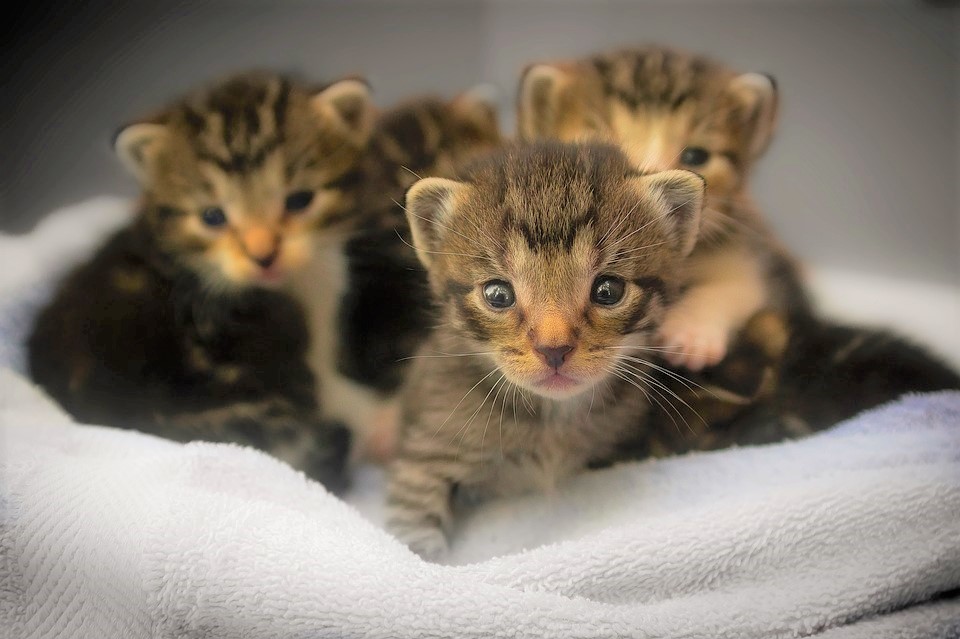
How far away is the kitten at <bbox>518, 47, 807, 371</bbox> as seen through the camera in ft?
3.64

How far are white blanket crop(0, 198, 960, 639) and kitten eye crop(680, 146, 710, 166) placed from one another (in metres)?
0.44

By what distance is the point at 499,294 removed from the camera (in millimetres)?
1003

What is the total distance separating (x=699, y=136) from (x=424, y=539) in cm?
70

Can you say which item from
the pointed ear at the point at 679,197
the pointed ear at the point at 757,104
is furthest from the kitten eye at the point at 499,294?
the pointed ear at the point at 757,104

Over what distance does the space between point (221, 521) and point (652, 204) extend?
→ 0.66m

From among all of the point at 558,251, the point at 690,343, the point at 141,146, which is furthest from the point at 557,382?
the point at 141,146

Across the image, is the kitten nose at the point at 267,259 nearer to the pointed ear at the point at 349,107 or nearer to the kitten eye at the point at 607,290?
the pointed ear at the point at 349,107

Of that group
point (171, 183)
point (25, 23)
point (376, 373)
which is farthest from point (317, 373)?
point (25, 23)

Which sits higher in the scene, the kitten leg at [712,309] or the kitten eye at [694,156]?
the kitten eye at [694,156]

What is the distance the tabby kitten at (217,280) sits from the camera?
114 cm

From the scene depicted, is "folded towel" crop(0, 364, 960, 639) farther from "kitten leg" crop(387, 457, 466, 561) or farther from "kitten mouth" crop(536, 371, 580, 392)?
"kitten mouth" crop(536, 371, 580, 392)

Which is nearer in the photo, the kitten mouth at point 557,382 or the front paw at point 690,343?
the kitten mouth at point 557,382

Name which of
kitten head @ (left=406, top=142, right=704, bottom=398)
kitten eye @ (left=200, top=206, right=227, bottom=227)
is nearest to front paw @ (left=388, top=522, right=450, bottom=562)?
kitten head @ (left=406, top=142, right=704, bottom=398)

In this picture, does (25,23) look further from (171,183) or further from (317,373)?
(317,373)
